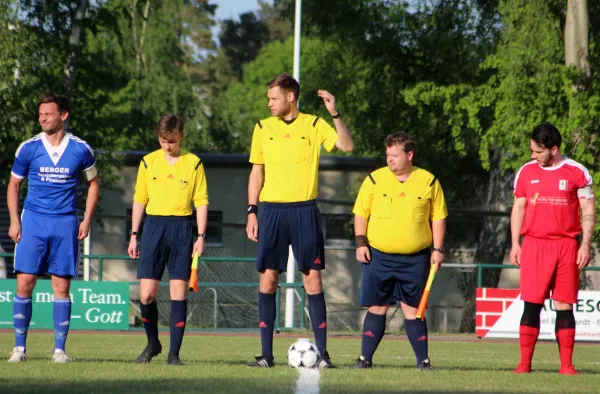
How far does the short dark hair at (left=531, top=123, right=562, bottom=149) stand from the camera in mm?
9320

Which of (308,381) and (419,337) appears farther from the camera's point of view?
(419,337)

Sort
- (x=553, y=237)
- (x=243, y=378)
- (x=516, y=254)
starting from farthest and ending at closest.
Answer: (x=516, y=254)
(x=553, y=237)
(x=243, y=378)

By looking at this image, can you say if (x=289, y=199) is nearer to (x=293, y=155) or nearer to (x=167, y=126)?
(x=293, y=155)

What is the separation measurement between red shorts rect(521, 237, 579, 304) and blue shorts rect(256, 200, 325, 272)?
1.74 m

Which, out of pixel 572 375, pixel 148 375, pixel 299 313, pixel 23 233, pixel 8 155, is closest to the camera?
pixel 148 375

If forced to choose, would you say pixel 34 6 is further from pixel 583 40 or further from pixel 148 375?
pixel 148 375

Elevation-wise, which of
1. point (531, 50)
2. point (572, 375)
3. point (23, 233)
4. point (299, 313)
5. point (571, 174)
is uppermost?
point (531, 50)

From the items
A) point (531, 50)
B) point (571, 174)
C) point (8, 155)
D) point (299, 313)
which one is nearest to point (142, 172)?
point (571, 174)

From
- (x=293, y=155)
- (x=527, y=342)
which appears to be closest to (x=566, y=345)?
(x=527, y=342)

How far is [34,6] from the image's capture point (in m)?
24.9

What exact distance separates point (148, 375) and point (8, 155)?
17.5 meters

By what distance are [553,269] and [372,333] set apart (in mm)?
1570

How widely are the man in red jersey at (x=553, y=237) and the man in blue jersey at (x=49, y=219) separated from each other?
12.4ft

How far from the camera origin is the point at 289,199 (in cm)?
941
